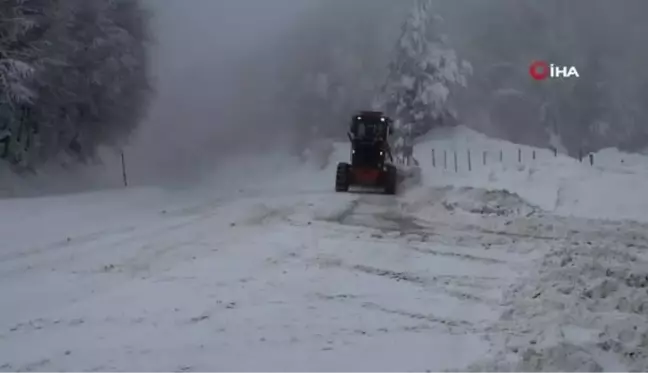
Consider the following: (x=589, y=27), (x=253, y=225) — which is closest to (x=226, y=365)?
(x=253, y=225)

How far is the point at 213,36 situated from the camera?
82.6m

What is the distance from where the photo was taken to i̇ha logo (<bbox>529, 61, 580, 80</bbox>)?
193ft

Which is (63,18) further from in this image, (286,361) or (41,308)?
(286,361)

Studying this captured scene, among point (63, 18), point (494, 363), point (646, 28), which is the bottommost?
point (494, 363)

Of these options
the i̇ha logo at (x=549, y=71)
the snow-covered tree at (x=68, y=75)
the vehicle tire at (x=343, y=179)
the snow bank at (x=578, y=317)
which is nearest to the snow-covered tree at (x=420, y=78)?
the snow-covered tree at (x=68, y=75)

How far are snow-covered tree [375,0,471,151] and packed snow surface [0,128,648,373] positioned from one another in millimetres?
25567

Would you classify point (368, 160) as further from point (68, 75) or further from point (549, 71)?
point (549, 71)

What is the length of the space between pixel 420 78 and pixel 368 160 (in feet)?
69.4

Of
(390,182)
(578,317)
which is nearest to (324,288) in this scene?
(578,317)

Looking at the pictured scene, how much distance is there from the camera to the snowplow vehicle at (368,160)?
70.4 feet

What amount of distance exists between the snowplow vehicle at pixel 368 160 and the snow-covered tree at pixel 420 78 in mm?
17726

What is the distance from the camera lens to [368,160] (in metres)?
22.6

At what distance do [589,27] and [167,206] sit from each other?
60.8m

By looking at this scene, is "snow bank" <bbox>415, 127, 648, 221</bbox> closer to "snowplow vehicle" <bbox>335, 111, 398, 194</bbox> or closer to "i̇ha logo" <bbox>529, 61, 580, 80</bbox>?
"snowplow vehicle" <bbox>335, 111, 398, 194</bbox>
